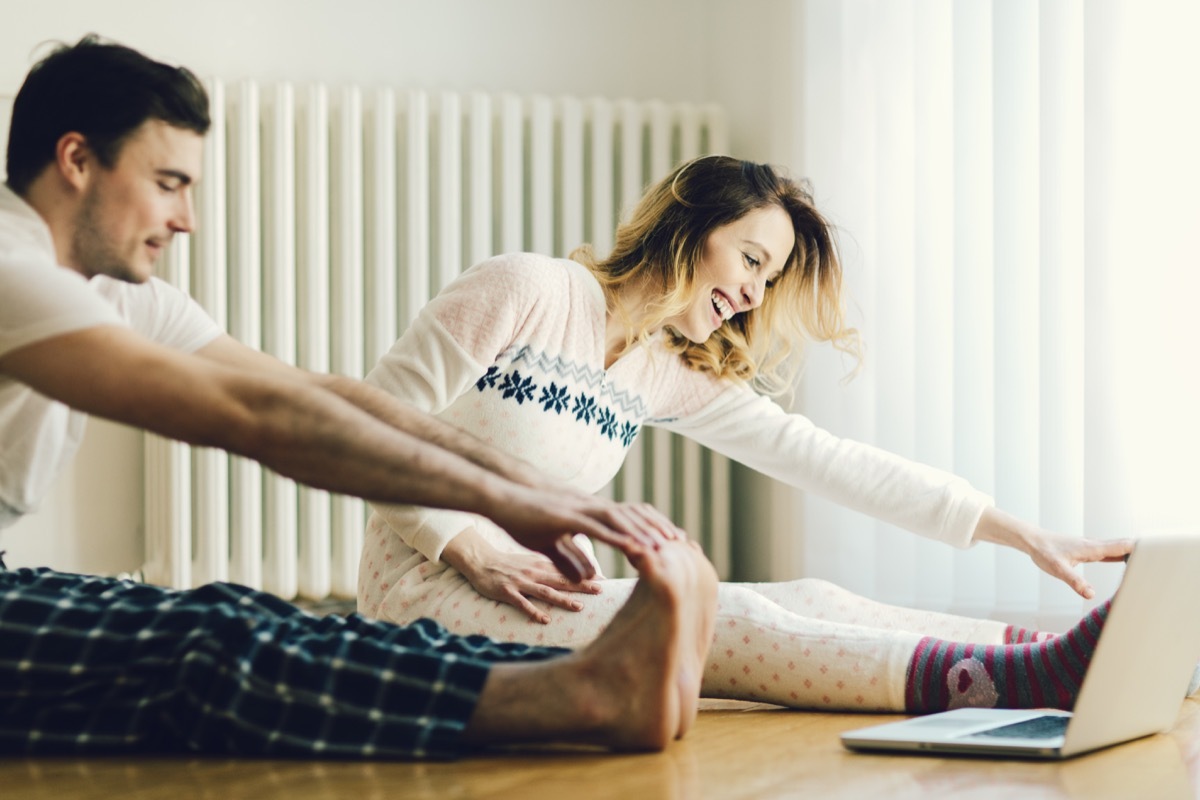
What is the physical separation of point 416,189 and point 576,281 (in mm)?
1260

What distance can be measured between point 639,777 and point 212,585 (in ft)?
1.54

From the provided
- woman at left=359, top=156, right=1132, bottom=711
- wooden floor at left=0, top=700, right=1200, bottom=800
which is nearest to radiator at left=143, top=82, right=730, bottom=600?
woman at left=359, top=156, right=1132, bottom=711

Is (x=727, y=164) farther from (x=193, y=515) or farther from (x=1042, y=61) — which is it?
(x=193, y=515)

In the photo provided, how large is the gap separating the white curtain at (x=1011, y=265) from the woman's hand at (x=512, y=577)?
3.38 ft

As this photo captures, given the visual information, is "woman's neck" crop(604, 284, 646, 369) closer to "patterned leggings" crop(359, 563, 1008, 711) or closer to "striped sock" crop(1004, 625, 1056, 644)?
"patterned leggings" crop(359, 563, 1008, 711)

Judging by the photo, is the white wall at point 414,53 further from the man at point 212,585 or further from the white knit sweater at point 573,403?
the man at point 212,585

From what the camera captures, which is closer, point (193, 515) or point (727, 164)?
point (727, 164)

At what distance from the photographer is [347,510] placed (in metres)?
2.88

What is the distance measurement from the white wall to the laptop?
158 cm

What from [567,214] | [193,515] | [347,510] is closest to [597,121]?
[567,214]

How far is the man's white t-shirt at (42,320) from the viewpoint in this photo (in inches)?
40.1

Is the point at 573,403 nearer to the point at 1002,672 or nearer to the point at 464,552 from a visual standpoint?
the point at 464,552

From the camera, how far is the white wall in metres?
2.88

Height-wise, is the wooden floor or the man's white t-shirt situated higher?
the man's white t-shirt
